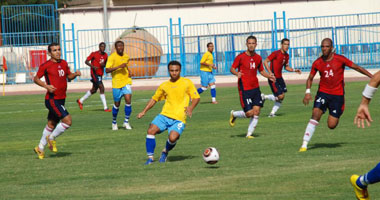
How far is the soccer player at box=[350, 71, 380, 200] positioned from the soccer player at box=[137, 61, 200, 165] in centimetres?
437

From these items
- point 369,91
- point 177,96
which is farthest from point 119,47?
point 369,91

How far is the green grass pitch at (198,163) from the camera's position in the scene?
30.6 ft

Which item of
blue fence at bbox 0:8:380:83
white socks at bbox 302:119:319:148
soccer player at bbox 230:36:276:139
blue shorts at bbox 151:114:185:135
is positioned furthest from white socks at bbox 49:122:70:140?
blue fence at bbox 0:8:380:83

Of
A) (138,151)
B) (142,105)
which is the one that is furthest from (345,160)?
(142,105)

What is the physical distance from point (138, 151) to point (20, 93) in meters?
26.1

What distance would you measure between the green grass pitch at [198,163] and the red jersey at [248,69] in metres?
1.13

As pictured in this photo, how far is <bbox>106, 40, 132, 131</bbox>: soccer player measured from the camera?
18.3m

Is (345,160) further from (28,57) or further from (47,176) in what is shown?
(28,57)

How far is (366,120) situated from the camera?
294 inches

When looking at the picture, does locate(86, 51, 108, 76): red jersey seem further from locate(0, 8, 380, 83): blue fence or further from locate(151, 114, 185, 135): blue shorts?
locate(0, 8, 380, 83): blue fence

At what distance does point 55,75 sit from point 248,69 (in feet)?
14.6

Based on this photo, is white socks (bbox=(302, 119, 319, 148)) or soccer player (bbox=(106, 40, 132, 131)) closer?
white socks (bbox=(302, 119, 319, 148))

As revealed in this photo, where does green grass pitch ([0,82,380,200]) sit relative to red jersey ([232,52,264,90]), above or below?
below

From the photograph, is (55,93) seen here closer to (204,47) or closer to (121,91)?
(121,91)
